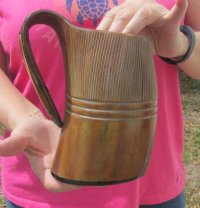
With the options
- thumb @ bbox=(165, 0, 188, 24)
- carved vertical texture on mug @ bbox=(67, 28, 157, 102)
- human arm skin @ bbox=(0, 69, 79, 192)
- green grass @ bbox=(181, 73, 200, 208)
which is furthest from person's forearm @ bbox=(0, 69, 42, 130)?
green grass @ bbox=(181, 73, 200, 208)

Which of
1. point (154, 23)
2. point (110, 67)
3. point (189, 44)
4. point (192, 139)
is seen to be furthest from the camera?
point (192, 139)

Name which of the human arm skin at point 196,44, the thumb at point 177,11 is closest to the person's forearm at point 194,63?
the human arm skin at point 196,44

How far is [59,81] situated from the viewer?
1.09 meters

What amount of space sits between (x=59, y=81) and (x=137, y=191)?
11.7 inches

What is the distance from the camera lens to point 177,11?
0.89 meters

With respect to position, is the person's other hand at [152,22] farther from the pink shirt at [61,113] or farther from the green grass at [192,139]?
the green grass at [192,139]

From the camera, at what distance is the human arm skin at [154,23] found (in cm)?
86

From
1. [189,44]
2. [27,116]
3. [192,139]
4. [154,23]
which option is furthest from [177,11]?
[192,139]

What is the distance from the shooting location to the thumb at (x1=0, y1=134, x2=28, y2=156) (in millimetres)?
861

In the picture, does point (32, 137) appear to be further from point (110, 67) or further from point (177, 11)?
point (177, 11)

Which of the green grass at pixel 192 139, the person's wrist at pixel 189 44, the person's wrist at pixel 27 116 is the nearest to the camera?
the person's wrist at pixel 27 116

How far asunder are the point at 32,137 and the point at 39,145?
0.9 inches

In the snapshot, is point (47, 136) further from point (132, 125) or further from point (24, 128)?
point (132, 125)

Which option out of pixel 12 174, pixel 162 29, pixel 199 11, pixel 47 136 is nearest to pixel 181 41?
pixel 162 29
